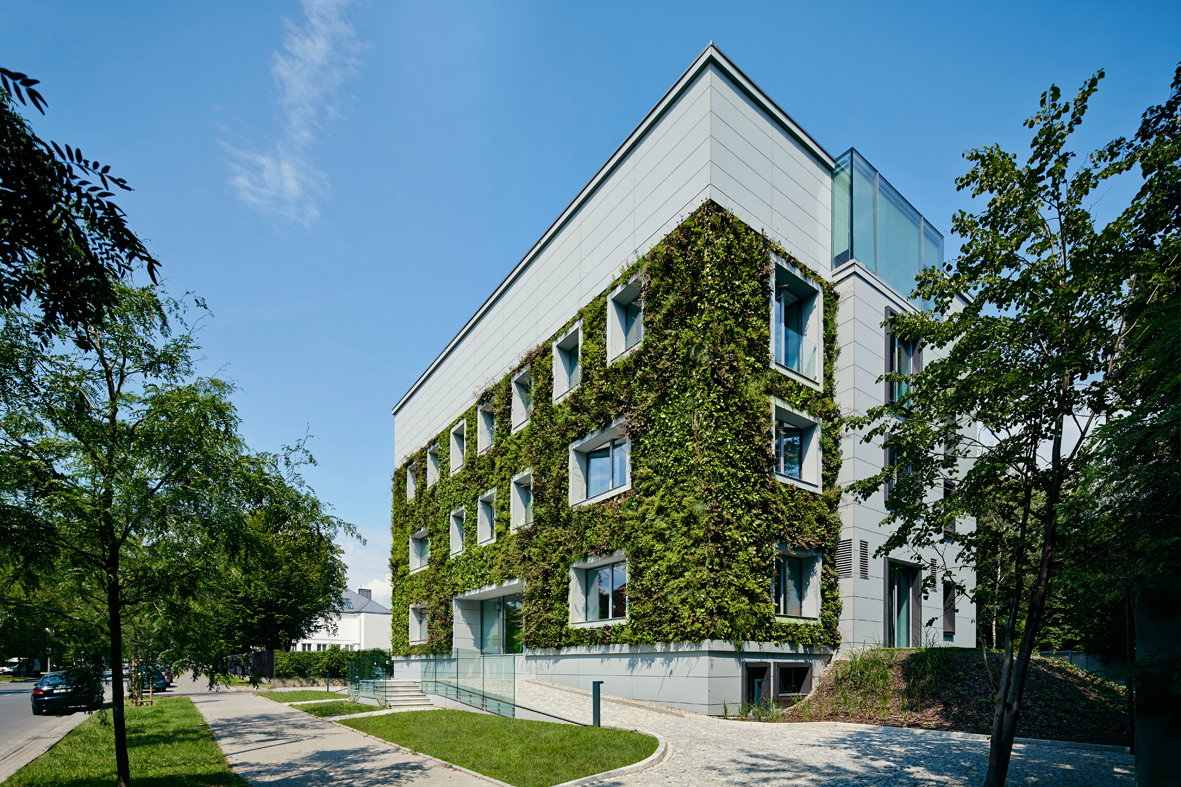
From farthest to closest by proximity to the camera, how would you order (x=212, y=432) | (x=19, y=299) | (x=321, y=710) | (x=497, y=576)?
1. (x=497, y=576)
2. (x=321, y=710)
3. (x=212, y=432)
4. (x=19, y=299)

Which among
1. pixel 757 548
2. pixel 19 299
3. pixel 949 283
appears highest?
pixel 949 283

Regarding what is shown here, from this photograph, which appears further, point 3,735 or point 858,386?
point 858,386

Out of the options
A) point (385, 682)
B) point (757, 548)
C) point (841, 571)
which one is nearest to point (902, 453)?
point (757, 548)

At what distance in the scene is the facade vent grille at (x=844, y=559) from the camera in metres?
19.5

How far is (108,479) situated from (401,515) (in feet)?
104

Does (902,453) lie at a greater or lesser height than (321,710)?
greater

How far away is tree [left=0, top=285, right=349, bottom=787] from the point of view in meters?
7.96

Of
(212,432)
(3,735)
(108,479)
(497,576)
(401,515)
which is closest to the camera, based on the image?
(108,479)

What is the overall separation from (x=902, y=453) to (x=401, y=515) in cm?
3328

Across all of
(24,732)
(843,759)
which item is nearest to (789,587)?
(843,759)

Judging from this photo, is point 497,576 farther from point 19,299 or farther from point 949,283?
point 19,299

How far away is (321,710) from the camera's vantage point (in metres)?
21.4

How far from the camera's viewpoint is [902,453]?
9797 mm

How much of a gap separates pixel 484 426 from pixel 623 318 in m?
10.9
